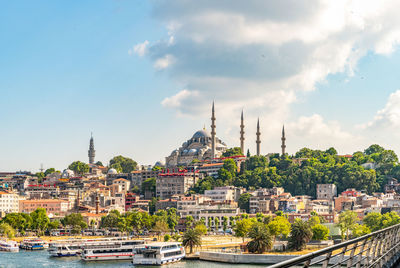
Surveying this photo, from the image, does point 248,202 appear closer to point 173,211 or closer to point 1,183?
point 173,211

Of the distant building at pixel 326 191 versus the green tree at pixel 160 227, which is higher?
the distant building at pixel 326 191

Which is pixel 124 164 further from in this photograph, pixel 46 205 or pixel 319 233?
pixel 319 233

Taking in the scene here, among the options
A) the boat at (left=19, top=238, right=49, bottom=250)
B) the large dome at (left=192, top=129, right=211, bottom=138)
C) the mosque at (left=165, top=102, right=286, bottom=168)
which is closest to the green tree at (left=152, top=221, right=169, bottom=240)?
the boat at (left=19, top=238, right=49, bottom=250)

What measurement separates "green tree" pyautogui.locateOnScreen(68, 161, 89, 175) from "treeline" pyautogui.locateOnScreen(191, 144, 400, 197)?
3752 centimetres

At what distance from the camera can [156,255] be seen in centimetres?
4172

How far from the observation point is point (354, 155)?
4176 inches

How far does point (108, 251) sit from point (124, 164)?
8601cm

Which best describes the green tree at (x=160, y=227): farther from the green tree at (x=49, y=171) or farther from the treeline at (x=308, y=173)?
the green tree at (x=49, y=171)

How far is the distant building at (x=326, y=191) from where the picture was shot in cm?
8962

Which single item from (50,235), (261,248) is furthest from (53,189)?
(261,248)

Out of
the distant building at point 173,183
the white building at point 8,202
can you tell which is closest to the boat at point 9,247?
the white building at point 8,202

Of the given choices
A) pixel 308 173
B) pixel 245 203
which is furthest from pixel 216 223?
pixel 308 173

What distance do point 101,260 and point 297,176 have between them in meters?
53.3

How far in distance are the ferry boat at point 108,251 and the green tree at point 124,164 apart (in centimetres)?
8238
